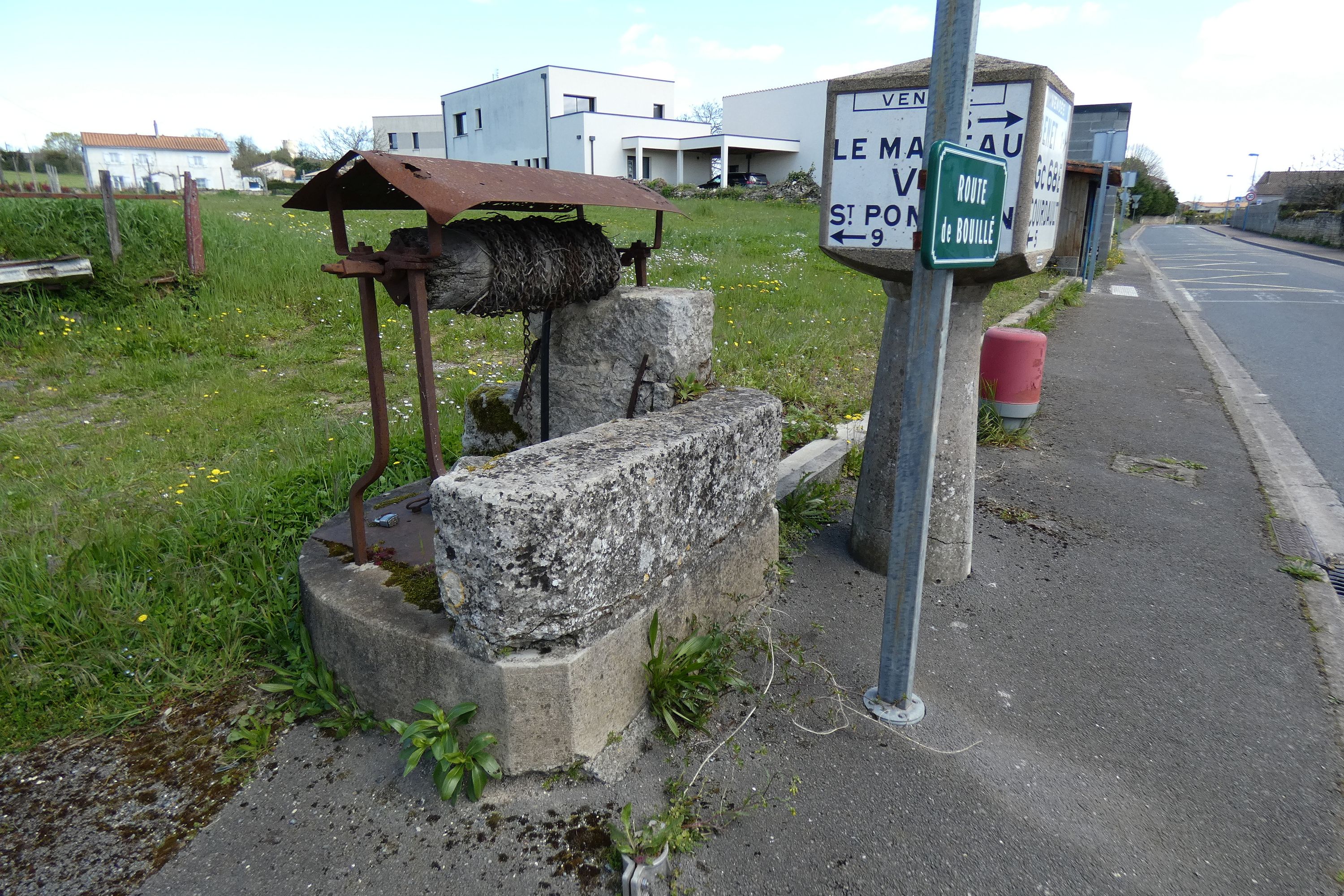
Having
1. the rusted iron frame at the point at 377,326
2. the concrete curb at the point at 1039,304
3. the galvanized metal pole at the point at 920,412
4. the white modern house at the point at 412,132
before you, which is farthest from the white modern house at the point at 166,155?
the galvanized metal pole at the point at 920,412

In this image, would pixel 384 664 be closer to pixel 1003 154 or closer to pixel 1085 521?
pixel 1003 154

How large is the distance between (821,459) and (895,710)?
7.12 ft

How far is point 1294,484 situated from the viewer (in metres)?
4.91

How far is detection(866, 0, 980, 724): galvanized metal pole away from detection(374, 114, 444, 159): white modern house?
198 feet

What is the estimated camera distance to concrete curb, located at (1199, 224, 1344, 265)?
23.5m

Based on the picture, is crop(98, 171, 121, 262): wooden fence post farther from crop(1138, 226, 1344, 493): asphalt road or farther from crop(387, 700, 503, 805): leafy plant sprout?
crop(1138, 226, 1344, 493): asphalt road

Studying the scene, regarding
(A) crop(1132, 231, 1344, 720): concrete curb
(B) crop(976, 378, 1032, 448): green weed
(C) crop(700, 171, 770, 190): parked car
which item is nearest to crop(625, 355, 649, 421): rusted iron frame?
(A) crop(1132, 231, 1344, 720): concrete curb

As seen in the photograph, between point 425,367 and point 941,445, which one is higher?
point 425,367

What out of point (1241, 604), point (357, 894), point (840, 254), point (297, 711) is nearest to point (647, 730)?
point (357, 894)

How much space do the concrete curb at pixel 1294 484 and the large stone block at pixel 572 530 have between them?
7.56 feet

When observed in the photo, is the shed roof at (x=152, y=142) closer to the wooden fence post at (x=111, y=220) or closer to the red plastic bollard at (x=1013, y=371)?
the wooden fence post at (x=111, y=220)

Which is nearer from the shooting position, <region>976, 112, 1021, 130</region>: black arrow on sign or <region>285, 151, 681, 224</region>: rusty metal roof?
<region>285, 151, 681, 224</region>: rusty metal roof

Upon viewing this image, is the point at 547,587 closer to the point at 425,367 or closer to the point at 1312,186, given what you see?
the point at 425,367

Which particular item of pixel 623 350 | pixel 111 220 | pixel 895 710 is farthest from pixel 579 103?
pixel 895 710
